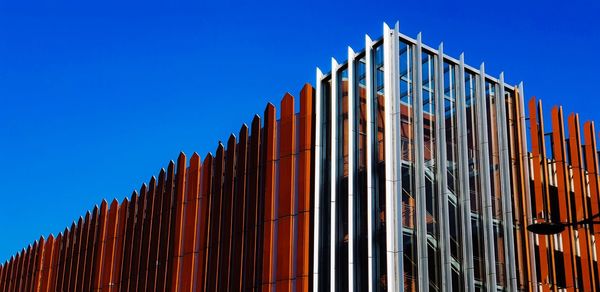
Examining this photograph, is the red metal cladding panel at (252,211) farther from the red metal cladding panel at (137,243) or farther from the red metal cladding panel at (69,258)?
the red metal cladding panel at (69,258)

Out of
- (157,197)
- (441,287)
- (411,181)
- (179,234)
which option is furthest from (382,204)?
(157,197)

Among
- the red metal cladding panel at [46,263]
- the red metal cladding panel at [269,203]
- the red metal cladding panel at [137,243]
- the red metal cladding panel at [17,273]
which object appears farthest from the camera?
the red metal cladding panel at [17,273]

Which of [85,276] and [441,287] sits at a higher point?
[85,276]

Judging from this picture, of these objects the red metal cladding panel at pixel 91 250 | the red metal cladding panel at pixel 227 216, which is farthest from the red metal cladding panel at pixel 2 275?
the red metal cladding panel at pixel 227 216

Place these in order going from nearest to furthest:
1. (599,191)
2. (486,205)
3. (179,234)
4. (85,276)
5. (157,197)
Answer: (486,205)
(599,191)
(179,234)
(157,197)
(85,276)

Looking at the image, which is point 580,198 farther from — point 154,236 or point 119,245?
point 119,245

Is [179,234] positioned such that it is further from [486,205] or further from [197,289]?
[486,205]

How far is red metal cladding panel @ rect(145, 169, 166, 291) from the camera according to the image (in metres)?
48.9

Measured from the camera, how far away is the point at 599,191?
1711 inches

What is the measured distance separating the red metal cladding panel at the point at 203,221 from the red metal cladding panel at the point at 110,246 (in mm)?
9774

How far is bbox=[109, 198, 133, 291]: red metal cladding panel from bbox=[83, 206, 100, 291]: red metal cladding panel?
2671 mm

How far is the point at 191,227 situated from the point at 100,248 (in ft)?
37.5

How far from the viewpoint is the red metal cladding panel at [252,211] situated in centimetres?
4022

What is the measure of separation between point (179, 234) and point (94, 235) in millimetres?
12172
